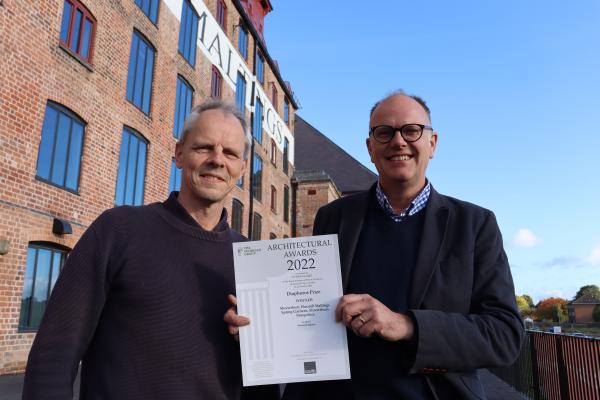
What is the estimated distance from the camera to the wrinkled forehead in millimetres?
2250

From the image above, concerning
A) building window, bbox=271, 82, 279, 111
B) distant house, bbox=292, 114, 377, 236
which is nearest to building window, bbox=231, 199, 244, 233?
building window, bbox=271, 82, 279, 111

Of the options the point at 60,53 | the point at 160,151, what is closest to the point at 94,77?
the point at 60,53

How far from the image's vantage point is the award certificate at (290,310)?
1996mm

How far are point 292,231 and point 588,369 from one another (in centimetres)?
2608

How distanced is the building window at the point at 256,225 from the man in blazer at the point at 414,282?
21.0 meters

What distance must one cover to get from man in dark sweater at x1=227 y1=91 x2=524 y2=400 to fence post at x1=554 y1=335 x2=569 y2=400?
17.6 feet

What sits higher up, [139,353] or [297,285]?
[297,285]

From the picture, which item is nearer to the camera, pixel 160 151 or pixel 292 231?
pixel 160 151

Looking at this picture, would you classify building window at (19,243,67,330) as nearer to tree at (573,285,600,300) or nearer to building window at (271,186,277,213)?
building window at (271,186,277,213)

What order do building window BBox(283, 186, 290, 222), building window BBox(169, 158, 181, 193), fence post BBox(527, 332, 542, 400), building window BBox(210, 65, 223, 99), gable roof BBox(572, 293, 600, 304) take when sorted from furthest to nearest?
gable roof BBox(572, 293, 600, 304) → building window BBox(283, 186, 290, 222) → building window BBox(210, 65, 223, 99) → building window BBox(169, 158, 181, 193) → fence post BBox(527, 332, 542, 400)

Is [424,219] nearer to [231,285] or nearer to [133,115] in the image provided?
[231,285]

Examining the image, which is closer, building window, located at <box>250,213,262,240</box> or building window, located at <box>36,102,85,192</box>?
building window, located at <box>36,102,85,192</box>

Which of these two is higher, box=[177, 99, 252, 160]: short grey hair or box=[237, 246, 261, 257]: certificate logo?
box=[177, 99, 252, 160]: short grey hair

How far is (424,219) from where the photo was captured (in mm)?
2240
